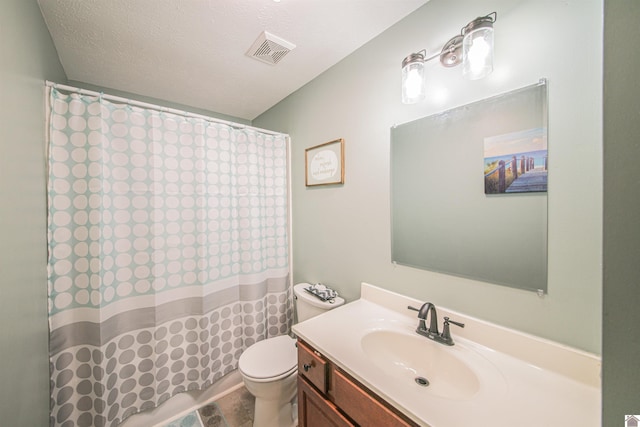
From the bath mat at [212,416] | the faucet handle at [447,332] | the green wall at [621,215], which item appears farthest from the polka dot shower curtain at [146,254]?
the green wall at [621,215]

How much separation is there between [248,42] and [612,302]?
69.9 inches

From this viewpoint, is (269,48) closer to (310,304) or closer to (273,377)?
(310,304)

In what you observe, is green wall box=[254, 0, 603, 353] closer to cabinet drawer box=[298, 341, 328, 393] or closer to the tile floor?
cabinet drawer box=[298, 341, 328, 393]

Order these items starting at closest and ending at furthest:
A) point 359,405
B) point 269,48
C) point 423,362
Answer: point 359,405 < point 423,362 < point 269,48

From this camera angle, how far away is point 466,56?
0.88 metres

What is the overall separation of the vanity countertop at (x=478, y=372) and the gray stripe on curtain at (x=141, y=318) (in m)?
0.86

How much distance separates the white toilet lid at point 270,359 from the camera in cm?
131

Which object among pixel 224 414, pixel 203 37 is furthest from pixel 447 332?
pixel 203 37

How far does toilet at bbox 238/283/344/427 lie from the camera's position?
1.28 metres

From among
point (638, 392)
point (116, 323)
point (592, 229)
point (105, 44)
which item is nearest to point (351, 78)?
point (592, 229)

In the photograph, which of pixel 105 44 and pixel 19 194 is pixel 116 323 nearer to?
pixel 19 194

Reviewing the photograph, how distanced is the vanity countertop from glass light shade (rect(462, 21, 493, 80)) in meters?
1.02

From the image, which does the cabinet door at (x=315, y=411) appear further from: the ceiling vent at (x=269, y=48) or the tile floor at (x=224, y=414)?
the ceiling vent at (x=269, y=48)

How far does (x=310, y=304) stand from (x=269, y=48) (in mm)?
1692
